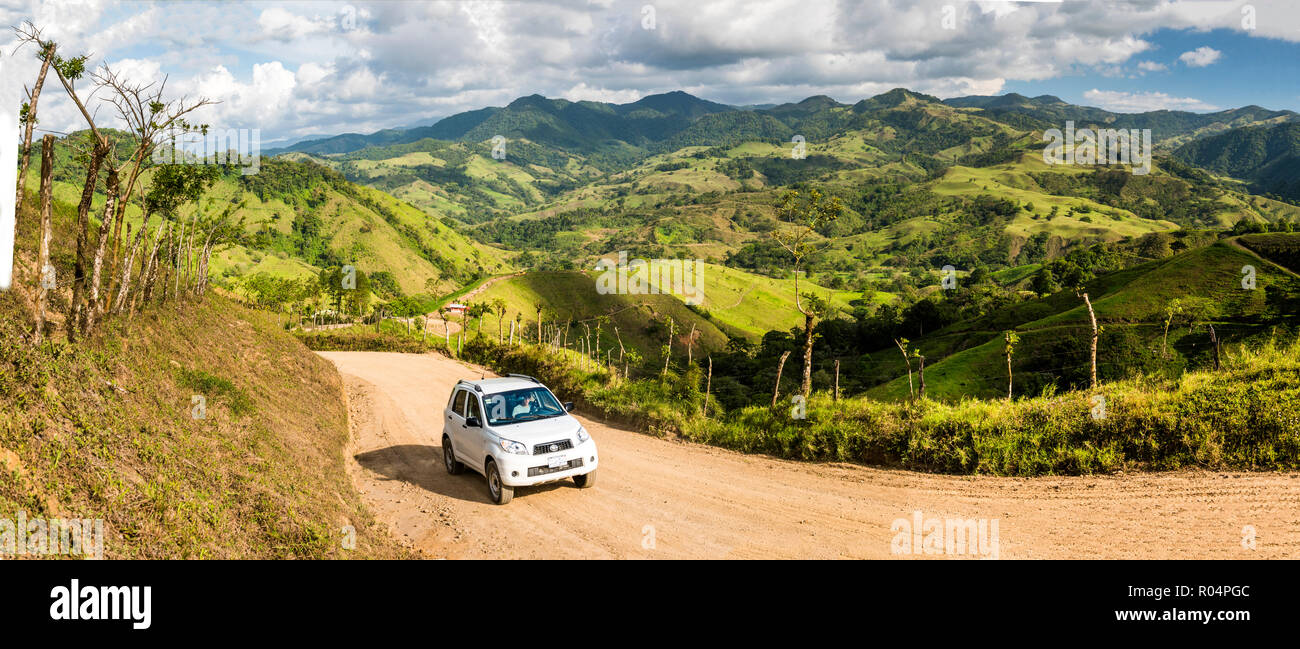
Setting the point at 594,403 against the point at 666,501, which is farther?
the point at 594,403

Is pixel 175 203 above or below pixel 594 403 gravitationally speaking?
above

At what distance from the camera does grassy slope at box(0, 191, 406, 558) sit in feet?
23.5

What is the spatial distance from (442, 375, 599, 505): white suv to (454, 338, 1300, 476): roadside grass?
534cm

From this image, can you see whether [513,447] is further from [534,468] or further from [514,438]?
[534,468]

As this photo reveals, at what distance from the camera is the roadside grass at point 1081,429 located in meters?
11.8

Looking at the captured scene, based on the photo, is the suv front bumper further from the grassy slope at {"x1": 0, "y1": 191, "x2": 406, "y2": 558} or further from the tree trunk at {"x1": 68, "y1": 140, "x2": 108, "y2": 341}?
the tree trunk at {"x1": 68, "y1": 140, "x2": 108, "y2": 341}

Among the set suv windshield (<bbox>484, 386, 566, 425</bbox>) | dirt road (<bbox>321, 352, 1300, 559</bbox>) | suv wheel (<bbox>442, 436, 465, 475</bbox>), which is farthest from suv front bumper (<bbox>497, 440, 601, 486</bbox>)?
suv wheel (<bbox>442, 436, 465, 475</bbox>)

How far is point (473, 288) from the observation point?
136125 millimetres

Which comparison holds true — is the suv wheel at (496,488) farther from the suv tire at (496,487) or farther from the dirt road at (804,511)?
the dirt road at (804,511)
